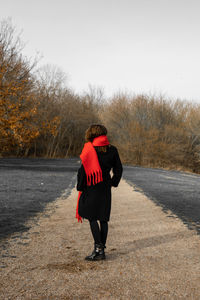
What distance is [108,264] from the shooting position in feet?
13.2

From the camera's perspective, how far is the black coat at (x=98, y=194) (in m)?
4.26

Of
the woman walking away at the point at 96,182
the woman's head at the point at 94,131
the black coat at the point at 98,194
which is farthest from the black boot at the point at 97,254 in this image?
the woman's head at the point at 94,131

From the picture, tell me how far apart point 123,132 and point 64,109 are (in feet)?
63.3

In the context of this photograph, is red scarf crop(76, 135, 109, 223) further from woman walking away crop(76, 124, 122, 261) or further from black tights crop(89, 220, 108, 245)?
black tights crop(89, 220, 108, 245)

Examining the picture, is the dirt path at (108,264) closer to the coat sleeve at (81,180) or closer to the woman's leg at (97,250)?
the woman's leg at (97,250)

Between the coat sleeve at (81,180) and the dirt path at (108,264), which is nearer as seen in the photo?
the dirt path at (108,264)

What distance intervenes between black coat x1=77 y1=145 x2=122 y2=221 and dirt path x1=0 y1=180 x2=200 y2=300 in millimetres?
636

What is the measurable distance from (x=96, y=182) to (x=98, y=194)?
0.67 ft

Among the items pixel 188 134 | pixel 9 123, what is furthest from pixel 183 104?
pixel 9 123

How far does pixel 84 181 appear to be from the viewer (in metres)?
4.29

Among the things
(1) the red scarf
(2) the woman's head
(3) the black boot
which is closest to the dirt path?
(3) the black boot

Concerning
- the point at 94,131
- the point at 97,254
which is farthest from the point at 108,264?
the point at 94,131

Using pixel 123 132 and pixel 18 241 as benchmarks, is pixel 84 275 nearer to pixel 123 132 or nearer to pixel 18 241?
pixel 18 241

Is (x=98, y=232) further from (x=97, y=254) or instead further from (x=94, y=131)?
(x=94, y=131)
